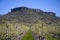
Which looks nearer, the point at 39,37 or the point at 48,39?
the point at 48,39

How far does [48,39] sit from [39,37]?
31.7 m

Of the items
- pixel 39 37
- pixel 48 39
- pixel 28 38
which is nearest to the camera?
pixel 28 38

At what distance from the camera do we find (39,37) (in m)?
144

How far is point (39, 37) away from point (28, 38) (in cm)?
4558

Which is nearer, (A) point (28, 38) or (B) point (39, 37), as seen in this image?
(A) point (28, 38)

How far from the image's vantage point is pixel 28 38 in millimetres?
99750

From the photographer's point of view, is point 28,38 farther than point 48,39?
No

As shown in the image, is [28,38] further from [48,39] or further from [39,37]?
[39,37]

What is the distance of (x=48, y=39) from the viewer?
370ft

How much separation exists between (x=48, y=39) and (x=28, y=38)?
64.8ft

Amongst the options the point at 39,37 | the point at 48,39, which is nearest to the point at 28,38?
the point at 48,39

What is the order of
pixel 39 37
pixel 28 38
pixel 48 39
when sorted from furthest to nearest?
pixel 39 37 → pixel 48 39 → pixel 28 38
